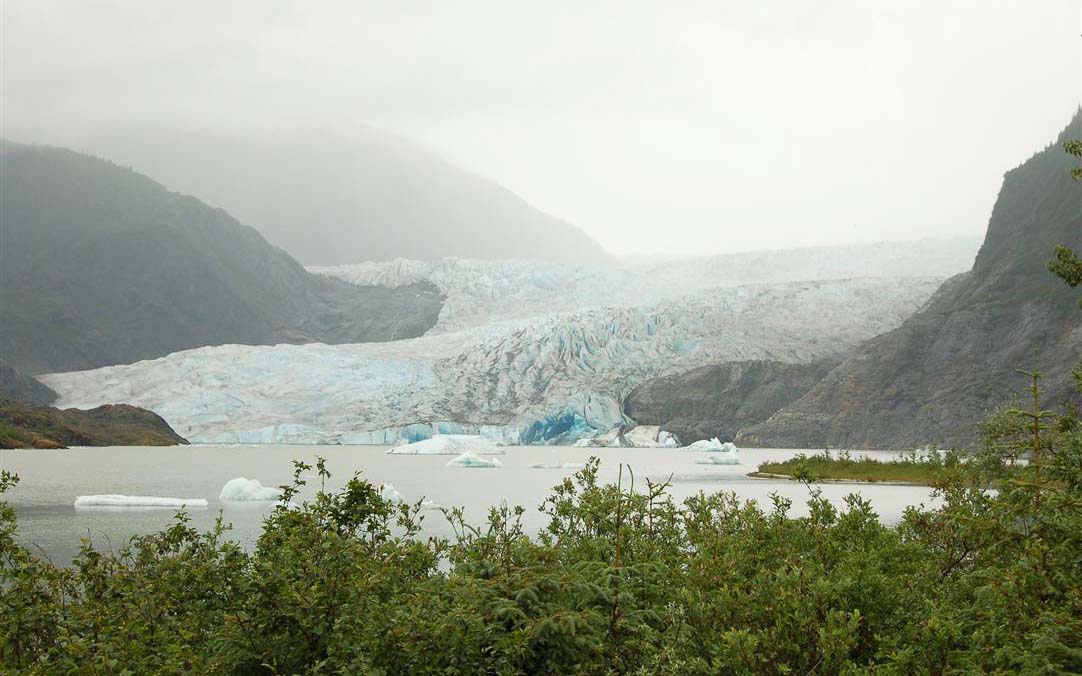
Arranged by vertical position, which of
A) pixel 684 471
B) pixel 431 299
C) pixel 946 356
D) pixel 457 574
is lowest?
pixel 684 471

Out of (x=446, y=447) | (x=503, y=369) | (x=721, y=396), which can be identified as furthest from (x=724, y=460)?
(x=721, y=396)

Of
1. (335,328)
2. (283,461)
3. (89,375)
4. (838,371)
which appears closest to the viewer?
(283,461)

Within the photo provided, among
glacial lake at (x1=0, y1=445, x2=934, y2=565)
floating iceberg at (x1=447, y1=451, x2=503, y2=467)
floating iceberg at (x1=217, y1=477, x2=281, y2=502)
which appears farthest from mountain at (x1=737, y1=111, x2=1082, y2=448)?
floating iceberg at (x1=217, y1=477, x2=281, y2=502)

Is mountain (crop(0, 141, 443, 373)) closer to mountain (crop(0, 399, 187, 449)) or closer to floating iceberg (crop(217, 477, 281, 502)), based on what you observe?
mountain (crop(0, 399, 187, 449))

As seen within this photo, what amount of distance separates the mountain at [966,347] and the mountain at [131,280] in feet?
235

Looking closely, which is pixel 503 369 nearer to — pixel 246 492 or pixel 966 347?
pixel 966 347

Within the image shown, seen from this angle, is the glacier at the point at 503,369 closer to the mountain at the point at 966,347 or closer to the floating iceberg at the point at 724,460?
the mountain at the point at 966,347

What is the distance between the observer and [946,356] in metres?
76.8

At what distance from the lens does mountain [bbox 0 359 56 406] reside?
90125 millimetres

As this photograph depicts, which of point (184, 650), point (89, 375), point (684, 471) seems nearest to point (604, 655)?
point (184, 650)

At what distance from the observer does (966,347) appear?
76.0 m

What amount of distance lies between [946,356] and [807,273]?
24275 mm

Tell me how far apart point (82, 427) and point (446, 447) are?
106 feet

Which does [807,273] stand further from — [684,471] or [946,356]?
[684,471]
